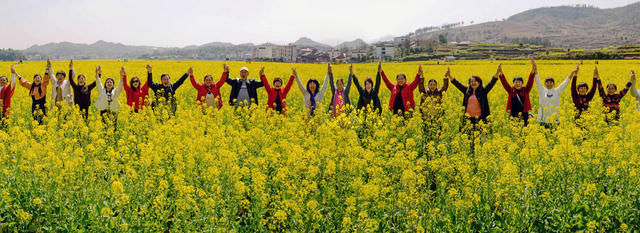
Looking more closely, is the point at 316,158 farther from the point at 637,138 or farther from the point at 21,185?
the point at 637,138

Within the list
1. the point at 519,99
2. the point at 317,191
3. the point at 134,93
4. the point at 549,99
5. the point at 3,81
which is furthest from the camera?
the point at 134,93

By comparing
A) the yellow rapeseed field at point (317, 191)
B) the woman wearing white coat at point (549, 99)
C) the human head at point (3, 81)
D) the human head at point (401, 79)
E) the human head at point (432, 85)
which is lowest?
the yellow rapeseed field at point (317, 191)

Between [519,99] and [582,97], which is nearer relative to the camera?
[519,99]

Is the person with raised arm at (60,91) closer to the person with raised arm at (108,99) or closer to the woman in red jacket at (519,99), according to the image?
the person with raised arm at (108,99)

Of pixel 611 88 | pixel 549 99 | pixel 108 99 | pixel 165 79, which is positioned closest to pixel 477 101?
pixel 549 99

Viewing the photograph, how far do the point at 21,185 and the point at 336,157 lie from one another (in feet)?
13.2

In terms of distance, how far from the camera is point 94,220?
164 inches

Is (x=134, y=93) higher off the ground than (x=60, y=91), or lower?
lower

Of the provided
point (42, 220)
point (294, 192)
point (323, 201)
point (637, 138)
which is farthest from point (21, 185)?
point (637, 138)


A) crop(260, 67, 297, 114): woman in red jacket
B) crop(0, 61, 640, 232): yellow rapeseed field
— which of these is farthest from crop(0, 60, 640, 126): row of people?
crop(0, 61, 640, 232): yellow rapeseed field

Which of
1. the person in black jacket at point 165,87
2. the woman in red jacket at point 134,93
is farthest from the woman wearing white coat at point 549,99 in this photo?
the woman in red jacket at point 134,93

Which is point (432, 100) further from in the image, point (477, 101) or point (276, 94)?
point (276, 94)

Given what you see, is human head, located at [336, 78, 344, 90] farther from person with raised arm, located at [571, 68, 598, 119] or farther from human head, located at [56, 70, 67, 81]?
human head, located at [56, 70, 67, 81]

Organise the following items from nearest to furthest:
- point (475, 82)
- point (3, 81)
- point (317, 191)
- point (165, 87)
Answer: point (317, 191) < point (475, 82) < point (3, 81) < point (165, 87)
